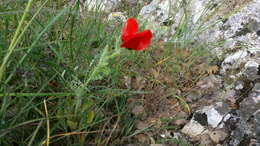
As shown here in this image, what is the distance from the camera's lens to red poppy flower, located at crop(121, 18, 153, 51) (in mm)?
870

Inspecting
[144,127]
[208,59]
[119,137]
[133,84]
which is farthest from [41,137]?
[208,59]

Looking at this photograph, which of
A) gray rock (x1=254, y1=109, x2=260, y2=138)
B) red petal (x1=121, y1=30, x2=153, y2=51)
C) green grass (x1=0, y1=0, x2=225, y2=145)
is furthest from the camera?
gray rock (x1=254, y1=109, x2=260, y2=138)

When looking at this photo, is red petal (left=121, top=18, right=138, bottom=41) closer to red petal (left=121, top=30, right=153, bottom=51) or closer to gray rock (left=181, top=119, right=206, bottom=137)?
red petal (left=121, top=30, right=153, bottom=51)

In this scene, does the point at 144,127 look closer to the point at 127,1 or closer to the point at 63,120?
the point at 63,120

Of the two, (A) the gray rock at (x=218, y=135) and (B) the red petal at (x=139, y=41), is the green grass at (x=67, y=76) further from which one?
(A) the gray rock at (x=218, y=135)

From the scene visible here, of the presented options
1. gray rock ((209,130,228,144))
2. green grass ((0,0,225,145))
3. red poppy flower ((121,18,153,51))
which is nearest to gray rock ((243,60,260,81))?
green grass ((0,0,225,145))

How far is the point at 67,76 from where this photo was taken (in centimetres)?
125

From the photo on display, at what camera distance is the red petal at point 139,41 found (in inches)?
34.2

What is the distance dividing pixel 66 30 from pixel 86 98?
666mm

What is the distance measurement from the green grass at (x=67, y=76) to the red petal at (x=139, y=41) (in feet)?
0.12

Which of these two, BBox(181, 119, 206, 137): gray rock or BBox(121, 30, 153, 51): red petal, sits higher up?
BBox(121, 30, 153, 51): red petal

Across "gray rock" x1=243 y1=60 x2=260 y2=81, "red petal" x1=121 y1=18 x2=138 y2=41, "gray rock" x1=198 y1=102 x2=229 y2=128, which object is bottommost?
"gray rock" x1=198 y1=102 x2=229 y2=128

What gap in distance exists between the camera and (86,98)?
113 cm

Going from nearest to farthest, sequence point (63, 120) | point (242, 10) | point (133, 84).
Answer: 1. point (63, 120)
2. point (133, 84)
3. point (242, 10)
